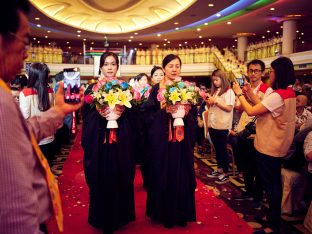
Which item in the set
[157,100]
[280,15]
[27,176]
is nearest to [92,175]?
[157,100]

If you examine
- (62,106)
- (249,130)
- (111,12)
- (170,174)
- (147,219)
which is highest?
(111,12)

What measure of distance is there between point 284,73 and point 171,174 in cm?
152

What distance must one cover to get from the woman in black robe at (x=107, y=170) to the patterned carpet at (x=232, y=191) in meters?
1.47

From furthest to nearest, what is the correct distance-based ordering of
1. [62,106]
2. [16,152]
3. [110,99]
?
[110,99], [62,106], [16,152]

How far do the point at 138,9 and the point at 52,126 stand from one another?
609 inches

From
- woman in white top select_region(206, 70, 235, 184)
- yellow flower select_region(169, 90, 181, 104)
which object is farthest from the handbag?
yellow flower select_region(169, 90, 181, 104)

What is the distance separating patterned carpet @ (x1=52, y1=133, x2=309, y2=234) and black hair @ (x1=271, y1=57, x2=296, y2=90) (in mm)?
1531

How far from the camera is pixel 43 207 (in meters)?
1.22

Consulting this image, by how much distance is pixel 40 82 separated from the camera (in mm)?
3609

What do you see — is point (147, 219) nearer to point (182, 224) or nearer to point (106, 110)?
point (182, 224)

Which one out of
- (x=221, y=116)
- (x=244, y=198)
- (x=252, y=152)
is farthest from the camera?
(x=221, y=116)

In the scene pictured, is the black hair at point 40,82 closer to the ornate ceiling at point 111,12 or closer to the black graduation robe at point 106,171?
the black graduation robe at point 106,171

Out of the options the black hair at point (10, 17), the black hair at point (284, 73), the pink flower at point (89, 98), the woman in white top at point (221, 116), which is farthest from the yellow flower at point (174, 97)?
the black hair at point (10, 17)

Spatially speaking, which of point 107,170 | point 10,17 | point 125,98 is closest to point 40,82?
point 125,98
